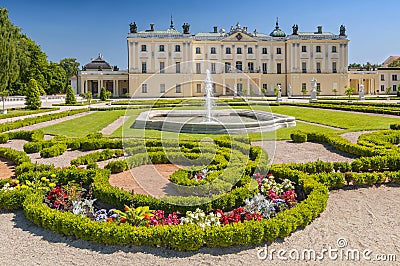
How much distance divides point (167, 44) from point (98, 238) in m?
50.0

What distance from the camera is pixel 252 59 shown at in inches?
2170

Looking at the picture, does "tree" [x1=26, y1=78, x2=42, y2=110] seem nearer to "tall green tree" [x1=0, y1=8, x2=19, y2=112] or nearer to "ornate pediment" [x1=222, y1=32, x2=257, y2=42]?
"tall green tree" [x1=0, y1=8, x2=19, y2=112]

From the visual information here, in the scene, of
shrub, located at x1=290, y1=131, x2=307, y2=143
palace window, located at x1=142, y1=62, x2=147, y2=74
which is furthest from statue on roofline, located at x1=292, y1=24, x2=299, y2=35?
shrub, located at x1=290, y1=131, x2=307, y2=143

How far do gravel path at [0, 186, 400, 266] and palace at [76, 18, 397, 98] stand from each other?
47.1 m

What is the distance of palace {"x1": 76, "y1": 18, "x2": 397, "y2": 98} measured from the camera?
52.7 metres

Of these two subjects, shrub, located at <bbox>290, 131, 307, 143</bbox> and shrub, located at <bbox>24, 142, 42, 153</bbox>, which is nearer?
shrub, located at <bbox>24, 142, 42, 153</bbox>

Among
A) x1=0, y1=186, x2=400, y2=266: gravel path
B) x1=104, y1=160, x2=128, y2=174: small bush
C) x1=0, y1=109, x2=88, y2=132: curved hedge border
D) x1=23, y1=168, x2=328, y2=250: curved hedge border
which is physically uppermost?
x1=0, y1=109, x2=88, y2=132: curved hedge border

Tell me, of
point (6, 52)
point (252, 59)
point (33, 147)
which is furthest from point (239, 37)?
point (33, 147)

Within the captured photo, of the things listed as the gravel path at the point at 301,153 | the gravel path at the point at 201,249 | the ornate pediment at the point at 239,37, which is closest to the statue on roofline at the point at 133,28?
the ornate pediment at the point at 239,37

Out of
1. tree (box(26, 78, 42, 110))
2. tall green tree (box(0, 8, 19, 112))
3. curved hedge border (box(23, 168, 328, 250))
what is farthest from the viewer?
tall green tree (box(0, 8, 19, 112))

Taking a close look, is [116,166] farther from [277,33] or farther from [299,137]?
[277,33]

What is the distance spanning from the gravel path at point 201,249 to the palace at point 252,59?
47.1 meters

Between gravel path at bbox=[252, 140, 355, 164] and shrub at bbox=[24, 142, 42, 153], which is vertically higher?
shrub at bbox=[24, 142, 42, 153]

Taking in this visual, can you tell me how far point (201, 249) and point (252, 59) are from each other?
52.2 m
